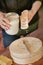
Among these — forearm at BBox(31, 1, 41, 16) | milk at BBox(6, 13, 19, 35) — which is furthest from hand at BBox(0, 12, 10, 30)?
forearm at BBox(31, 1, 41, 16)

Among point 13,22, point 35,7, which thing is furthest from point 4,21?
point 35,7

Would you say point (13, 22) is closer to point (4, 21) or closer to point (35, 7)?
point (4, 21)

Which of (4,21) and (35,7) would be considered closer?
(4,21)

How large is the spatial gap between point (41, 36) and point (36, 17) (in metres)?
0.22

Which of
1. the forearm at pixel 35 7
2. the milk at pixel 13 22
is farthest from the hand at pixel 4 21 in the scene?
the forearm at pixel 35 7

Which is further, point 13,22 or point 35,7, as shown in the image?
point 35,7

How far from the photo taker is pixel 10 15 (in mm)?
1112

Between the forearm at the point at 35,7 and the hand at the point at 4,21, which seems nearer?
the hand at the point at 4,21

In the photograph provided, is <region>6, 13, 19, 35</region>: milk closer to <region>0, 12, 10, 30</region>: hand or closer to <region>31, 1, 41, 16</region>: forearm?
<region>0, 12, 10, 30</region>: hand

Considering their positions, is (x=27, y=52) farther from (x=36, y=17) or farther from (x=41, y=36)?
(x=36, y=17)

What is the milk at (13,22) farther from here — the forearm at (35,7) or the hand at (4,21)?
the forearm at (35,7)

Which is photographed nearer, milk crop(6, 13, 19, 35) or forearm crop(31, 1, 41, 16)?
milk crop(6, 13, 19, 35)

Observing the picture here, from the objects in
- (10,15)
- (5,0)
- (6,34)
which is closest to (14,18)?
(10,15)

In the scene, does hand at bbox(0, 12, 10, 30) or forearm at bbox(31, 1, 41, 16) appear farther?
forearm at bbox(31, 1, 41, 16)
